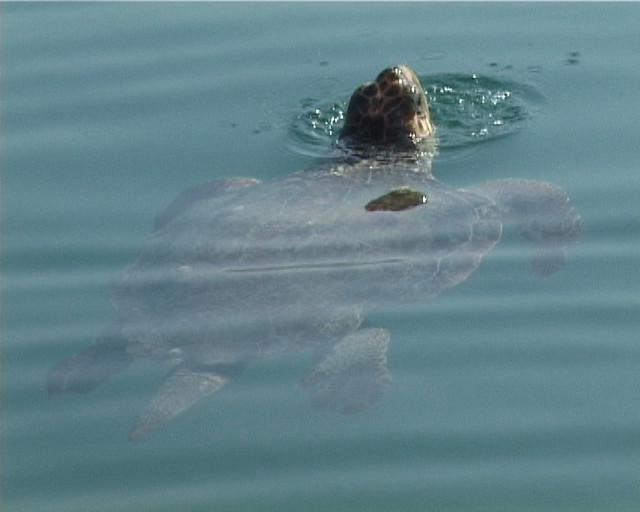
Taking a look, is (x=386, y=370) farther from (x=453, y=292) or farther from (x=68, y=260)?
(x=68, y=260)

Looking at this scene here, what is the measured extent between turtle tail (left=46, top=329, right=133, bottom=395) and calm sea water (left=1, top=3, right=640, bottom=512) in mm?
66

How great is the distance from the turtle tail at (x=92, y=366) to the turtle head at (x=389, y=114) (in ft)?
10.1

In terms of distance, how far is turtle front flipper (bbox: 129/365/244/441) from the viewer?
7035mm

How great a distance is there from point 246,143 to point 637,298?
10.6 ft

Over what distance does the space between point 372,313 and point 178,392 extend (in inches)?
49.8

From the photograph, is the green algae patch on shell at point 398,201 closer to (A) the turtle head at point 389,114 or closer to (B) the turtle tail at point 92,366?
(A) the turtle head at point 389,114

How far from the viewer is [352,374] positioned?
7.49m

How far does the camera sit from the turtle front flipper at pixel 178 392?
7.04m

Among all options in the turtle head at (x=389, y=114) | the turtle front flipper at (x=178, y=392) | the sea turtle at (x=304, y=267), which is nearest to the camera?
the turtle front flipper at (x=178, y=392)

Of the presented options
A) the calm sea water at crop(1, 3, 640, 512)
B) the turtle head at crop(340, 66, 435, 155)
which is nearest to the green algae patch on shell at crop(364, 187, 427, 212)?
the calm sea water at crop(1, 3, 640, 512)

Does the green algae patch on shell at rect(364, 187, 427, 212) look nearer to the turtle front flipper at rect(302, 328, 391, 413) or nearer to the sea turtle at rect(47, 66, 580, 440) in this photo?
the sea turtle at rect(47, 66, 580, 440)

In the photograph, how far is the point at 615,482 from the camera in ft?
21.1

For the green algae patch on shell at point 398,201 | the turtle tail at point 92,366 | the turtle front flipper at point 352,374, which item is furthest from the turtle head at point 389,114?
the turtle tail at point 92,366

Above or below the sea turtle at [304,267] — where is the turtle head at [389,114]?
above
